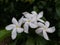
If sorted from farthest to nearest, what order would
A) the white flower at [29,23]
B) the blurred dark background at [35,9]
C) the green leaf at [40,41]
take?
the blurred dark background at [35,9] < the green leaf at [40,41] < the white flower at [29,23]

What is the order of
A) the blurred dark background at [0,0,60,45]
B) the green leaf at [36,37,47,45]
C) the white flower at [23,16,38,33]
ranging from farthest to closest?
the blurred dark background at [0,0,60,45]
the green leaf at [36,37,47,45]
the white flower at [23,16,38,33]

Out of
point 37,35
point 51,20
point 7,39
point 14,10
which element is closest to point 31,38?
point 37,35

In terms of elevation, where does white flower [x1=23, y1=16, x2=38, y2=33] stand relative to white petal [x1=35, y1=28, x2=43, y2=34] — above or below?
above

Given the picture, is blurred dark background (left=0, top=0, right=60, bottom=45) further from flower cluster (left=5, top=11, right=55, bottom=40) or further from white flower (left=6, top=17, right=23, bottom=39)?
white flower (left=6, top=17, right=23, bottom=39)

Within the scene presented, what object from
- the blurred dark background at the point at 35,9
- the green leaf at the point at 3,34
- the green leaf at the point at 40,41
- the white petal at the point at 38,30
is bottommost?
the green leaf at the point at 40,41

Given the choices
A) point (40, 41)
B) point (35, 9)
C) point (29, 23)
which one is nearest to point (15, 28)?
point (29, 23)

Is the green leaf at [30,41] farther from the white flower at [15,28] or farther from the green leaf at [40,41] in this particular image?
the white flower at [15,28]

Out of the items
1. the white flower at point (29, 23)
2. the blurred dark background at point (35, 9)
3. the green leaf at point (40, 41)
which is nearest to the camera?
the white flower at point (29, 23)

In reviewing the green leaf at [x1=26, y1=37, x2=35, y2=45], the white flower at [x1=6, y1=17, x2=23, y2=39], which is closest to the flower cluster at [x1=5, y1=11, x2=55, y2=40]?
the white flower at [x1=6, y1=17, x2=23, y2=39]

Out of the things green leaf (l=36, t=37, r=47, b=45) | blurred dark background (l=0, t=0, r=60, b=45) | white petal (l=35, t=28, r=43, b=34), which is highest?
blurred dark background (l=0, t=0, r=60, b=45)

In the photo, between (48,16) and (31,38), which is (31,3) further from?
(31,38)

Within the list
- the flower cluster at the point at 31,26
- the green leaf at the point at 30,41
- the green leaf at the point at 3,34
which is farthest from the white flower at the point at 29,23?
the green leaf at the point at 3,34
